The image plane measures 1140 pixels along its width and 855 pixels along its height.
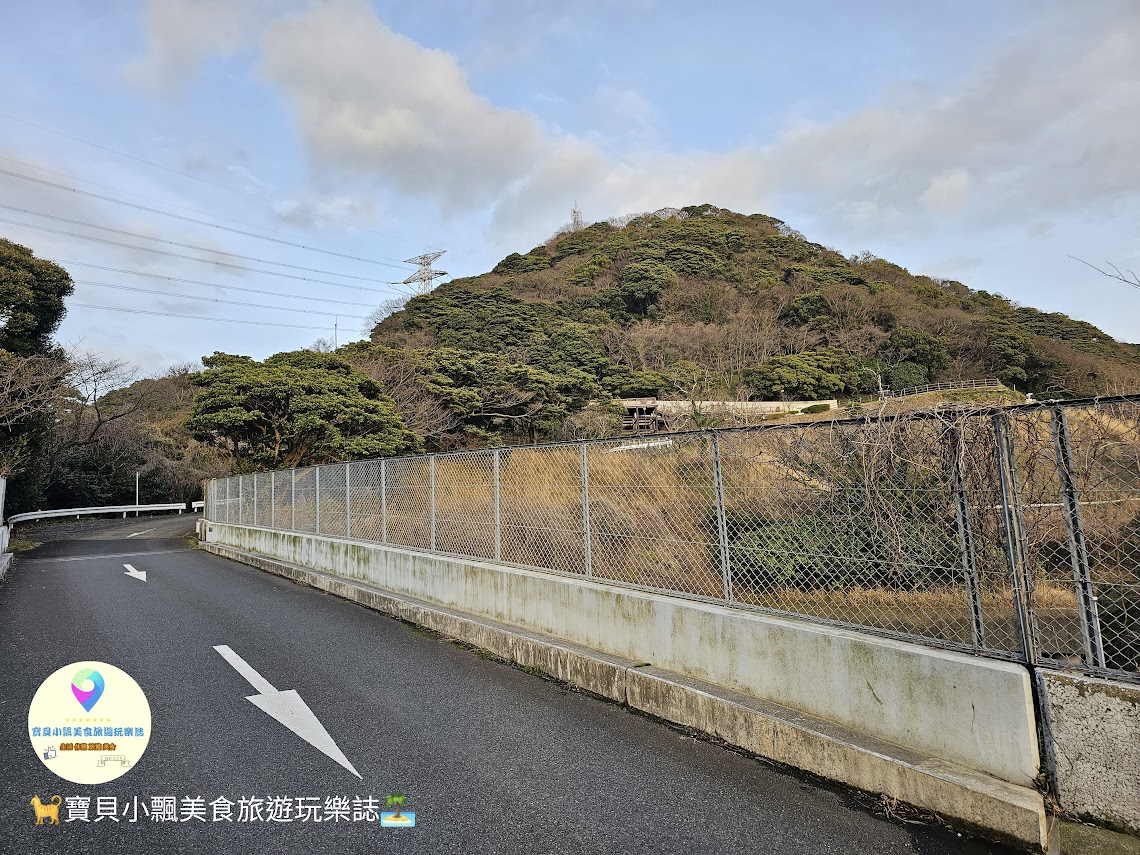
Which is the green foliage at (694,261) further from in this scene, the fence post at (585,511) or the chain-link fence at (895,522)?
the fence post at (585,511)

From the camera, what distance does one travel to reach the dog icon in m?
3.12

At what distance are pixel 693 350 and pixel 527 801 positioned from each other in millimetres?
47213

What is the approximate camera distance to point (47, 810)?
3207 millimetres

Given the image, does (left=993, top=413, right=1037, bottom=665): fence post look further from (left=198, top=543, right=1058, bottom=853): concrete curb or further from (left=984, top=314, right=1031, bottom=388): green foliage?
(left=984, top=314, right=1031, bottom=388): green foliage

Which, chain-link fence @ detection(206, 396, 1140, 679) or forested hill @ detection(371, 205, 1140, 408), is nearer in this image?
chain-link fence @ detection(206, 396, 1140, 679)

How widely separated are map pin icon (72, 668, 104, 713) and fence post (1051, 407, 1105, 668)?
19.7 feet

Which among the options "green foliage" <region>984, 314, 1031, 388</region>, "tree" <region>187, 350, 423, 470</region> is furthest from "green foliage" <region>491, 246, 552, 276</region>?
"tree" <region>187, 350, 423, 470</region>

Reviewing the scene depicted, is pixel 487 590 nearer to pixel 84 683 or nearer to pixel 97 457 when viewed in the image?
pixel 84 683

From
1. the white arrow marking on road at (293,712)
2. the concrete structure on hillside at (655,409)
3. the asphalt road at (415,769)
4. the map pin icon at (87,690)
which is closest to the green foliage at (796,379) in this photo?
the concrete structure on hillside at (655,409)

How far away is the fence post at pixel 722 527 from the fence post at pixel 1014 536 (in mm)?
1665

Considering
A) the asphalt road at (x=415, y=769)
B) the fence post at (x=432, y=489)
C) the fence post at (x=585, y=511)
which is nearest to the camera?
the asphalt road at (x=415, y=769)

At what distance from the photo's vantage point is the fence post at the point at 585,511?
5473 mm

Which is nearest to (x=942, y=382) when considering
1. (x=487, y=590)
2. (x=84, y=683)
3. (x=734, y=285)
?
(x=734, y=285)

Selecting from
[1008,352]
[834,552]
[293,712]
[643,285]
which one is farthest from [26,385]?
[1008,352]
